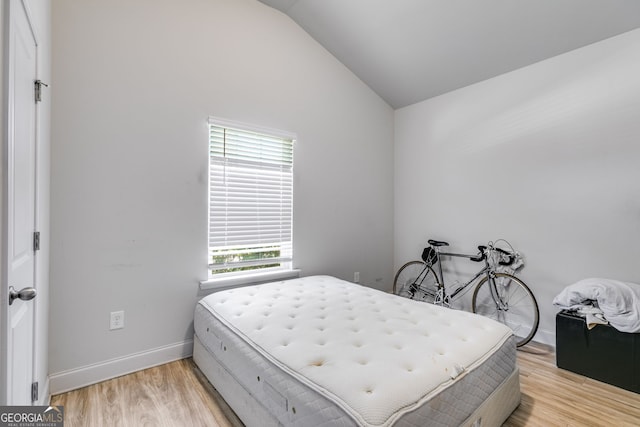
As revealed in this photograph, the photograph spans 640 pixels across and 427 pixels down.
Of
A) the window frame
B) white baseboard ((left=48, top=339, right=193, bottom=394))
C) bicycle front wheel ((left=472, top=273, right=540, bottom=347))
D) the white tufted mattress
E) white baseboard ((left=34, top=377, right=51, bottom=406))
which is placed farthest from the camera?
bicycle front wheel ((left=472, top=273, right=540, bottom=347))

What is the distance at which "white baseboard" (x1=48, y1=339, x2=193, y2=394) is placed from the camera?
1939 millimetres

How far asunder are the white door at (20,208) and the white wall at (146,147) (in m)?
0.65

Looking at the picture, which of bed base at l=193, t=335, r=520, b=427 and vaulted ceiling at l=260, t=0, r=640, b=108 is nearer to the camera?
bed base at l=193, t=335, r=520, b=427

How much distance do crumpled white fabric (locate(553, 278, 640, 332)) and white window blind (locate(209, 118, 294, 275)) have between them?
245 cm

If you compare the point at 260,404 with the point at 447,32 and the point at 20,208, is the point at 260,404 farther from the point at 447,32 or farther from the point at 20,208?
the point at 447,32

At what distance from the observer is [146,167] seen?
2254mm

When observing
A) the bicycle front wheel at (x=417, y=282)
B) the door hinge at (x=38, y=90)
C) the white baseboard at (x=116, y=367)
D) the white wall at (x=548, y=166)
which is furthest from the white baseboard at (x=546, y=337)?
the door hinge at (x=38, y=90)

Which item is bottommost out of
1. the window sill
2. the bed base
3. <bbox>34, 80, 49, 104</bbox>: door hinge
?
the bed base

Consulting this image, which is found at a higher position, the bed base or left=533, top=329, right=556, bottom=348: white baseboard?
the bed base

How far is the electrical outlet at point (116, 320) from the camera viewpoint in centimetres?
213

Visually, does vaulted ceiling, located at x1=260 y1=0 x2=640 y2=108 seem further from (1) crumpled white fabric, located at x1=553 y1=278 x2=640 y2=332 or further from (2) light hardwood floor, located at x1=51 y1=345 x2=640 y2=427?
(2) light hardwood floor, located at x1=51 y1=345 x2=640 y2=427

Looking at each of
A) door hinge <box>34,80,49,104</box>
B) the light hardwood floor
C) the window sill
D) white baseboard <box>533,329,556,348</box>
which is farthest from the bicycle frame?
door hinge <box>34,80,49,104</box>

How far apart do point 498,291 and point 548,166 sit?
129cm

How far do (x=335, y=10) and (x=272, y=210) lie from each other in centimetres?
205
